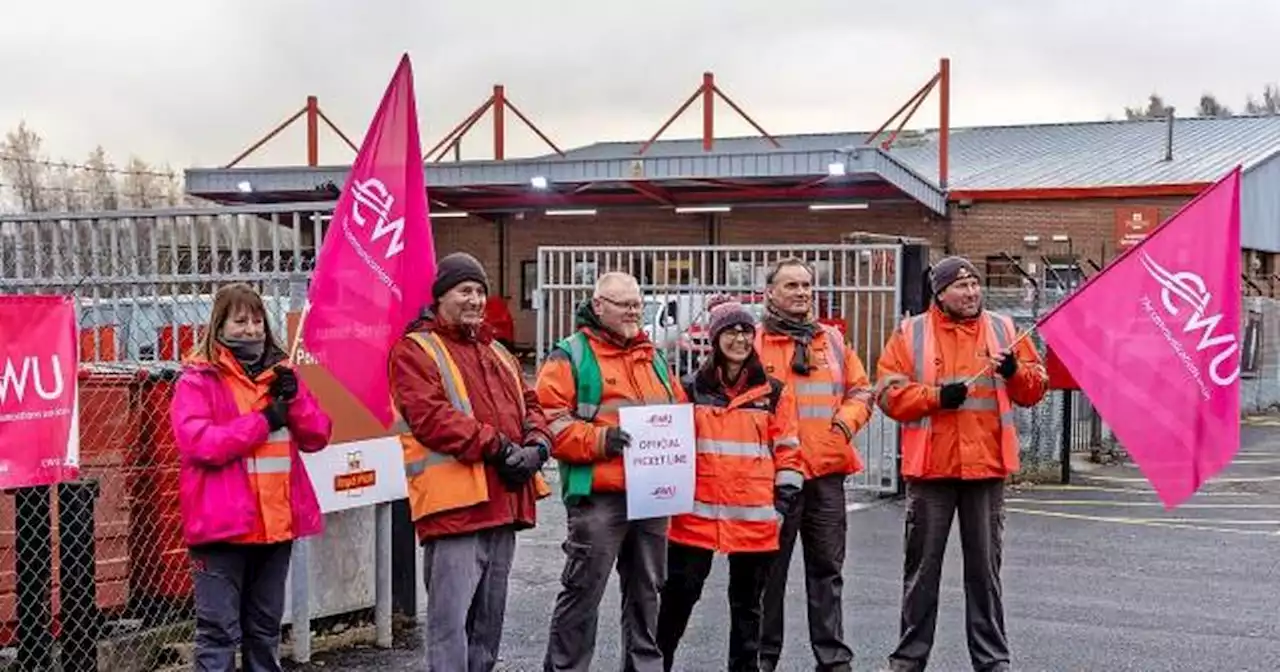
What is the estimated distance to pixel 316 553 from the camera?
7133 millimetres

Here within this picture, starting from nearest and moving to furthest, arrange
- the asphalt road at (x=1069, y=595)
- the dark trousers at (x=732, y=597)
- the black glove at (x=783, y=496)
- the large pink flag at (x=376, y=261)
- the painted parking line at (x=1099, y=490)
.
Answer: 1. the large pink flag at (x=376, y=261)
2. the black glove at (x=783, y=496)
3. the dark trousers at (x=732, y=597)
4. the asphalt road at (x=1069, y=595)
5. the painted parking line at (x=1099, y=490)

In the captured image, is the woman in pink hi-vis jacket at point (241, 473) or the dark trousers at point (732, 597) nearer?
the woman in pink hi-vis jacket at point (241, 473)

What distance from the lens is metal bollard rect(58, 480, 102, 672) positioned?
607cm

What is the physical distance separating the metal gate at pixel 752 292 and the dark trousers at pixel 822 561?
540 centimetres

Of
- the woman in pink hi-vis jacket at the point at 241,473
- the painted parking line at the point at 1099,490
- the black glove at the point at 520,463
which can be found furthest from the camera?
the painted parking line at the point at 1099,490

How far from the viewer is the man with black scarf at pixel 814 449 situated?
21.3ft

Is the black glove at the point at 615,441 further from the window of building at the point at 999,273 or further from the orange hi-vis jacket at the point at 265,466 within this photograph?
the window of building at the point at 999,273

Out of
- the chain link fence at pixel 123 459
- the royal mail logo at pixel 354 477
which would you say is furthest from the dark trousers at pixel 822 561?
the chain link fence at pixel 123 459

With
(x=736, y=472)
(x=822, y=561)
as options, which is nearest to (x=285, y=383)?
(x=736, y=472)

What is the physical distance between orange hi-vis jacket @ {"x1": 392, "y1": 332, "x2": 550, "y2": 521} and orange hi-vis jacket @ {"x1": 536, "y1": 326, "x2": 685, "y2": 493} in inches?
17.4

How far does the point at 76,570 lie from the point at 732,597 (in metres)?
2.91

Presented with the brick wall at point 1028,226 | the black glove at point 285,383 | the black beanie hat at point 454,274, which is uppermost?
the brick wall at point 1028,226

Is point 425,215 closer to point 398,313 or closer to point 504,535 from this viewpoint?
point 398,313

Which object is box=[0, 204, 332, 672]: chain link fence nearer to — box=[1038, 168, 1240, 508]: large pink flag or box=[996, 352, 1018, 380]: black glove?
box=[996, 352, 1018, 380]: black glove
